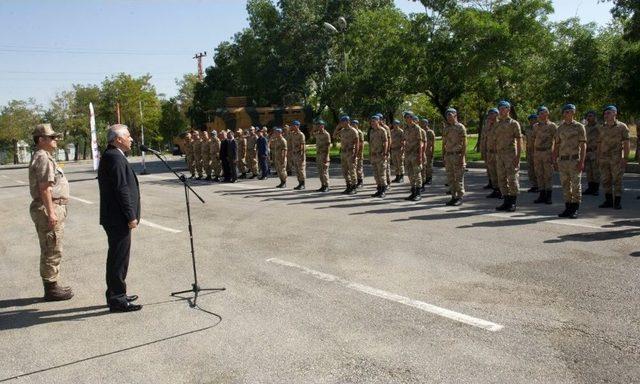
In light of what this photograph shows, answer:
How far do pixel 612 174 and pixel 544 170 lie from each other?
1457mm

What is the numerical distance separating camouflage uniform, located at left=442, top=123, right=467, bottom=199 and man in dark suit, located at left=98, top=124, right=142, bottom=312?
7618mm

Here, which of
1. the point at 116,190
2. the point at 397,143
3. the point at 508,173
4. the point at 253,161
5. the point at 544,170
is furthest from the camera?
the point at 253,161

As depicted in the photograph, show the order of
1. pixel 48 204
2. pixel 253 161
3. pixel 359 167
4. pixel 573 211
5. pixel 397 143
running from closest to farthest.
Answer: pixel 48 204 < pixel 573 211 < pixel 359 167 < pixel 397 143 < pixel 253 161

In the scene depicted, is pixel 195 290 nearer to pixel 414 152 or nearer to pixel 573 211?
pixel 573 211

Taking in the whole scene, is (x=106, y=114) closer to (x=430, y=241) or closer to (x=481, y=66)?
(x=481, y=66)

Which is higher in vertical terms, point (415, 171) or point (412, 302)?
point (415, 171)

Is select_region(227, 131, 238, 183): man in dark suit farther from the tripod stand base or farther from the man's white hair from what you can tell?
the man's white hair

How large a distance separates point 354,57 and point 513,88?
9.10 meters

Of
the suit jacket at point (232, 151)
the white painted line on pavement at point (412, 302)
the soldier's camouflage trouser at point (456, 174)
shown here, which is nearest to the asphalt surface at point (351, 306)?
the white painted line on pavement at point (412, 302)

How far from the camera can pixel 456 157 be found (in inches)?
464

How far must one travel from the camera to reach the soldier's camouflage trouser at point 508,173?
10.8 meters

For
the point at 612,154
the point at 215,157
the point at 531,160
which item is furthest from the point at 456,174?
the point at 215,157

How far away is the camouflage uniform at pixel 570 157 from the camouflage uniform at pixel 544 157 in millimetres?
1718

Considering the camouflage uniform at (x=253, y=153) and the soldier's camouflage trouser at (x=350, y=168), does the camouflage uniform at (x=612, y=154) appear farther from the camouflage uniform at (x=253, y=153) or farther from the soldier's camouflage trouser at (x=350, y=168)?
the camouflage uniform at (x=253, y=153)
